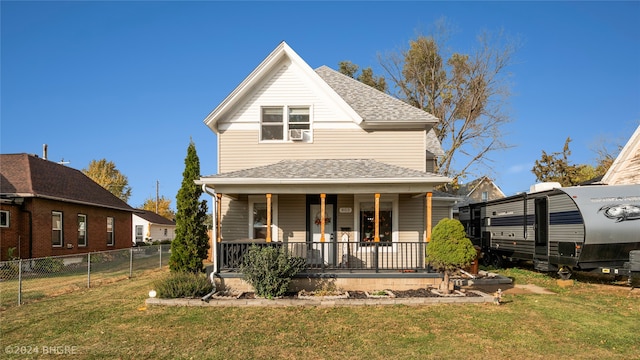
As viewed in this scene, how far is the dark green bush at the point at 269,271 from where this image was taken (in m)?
9.63

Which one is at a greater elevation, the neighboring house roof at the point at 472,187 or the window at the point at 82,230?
the neighboring house roof at the point at 472,187

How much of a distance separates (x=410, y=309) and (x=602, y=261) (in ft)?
21.8

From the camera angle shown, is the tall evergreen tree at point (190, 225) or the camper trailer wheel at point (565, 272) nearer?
the tall evergreen tree at point (190, 225)

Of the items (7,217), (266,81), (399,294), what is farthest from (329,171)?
(7,217)

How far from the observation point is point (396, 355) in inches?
243

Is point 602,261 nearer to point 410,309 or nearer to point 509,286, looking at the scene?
point 509,286

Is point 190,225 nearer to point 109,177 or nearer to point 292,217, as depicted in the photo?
point 292,217

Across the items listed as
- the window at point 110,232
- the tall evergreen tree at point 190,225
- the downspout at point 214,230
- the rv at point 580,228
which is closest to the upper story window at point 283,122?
the tall evergreen tree at point 190,225

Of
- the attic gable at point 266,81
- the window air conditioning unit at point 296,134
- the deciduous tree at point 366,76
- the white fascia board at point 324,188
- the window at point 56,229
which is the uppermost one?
the deciduous tree at point 366,76

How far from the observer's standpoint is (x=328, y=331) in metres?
7.35

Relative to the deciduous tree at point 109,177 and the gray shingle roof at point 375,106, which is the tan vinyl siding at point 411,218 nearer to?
the gray shingle roof at point 375,106

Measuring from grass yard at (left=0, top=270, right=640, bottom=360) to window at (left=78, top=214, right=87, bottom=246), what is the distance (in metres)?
11.5

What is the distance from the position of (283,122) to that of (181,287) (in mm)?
6401

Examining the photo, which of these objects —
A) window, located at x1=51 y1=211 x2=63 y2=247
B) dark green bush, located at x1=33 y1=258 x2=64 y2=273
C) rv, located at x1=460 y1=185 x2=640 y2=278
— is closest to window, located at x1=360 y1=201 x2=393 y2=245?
rv, located at x1=460 y1=185 x2=640 y2=278
